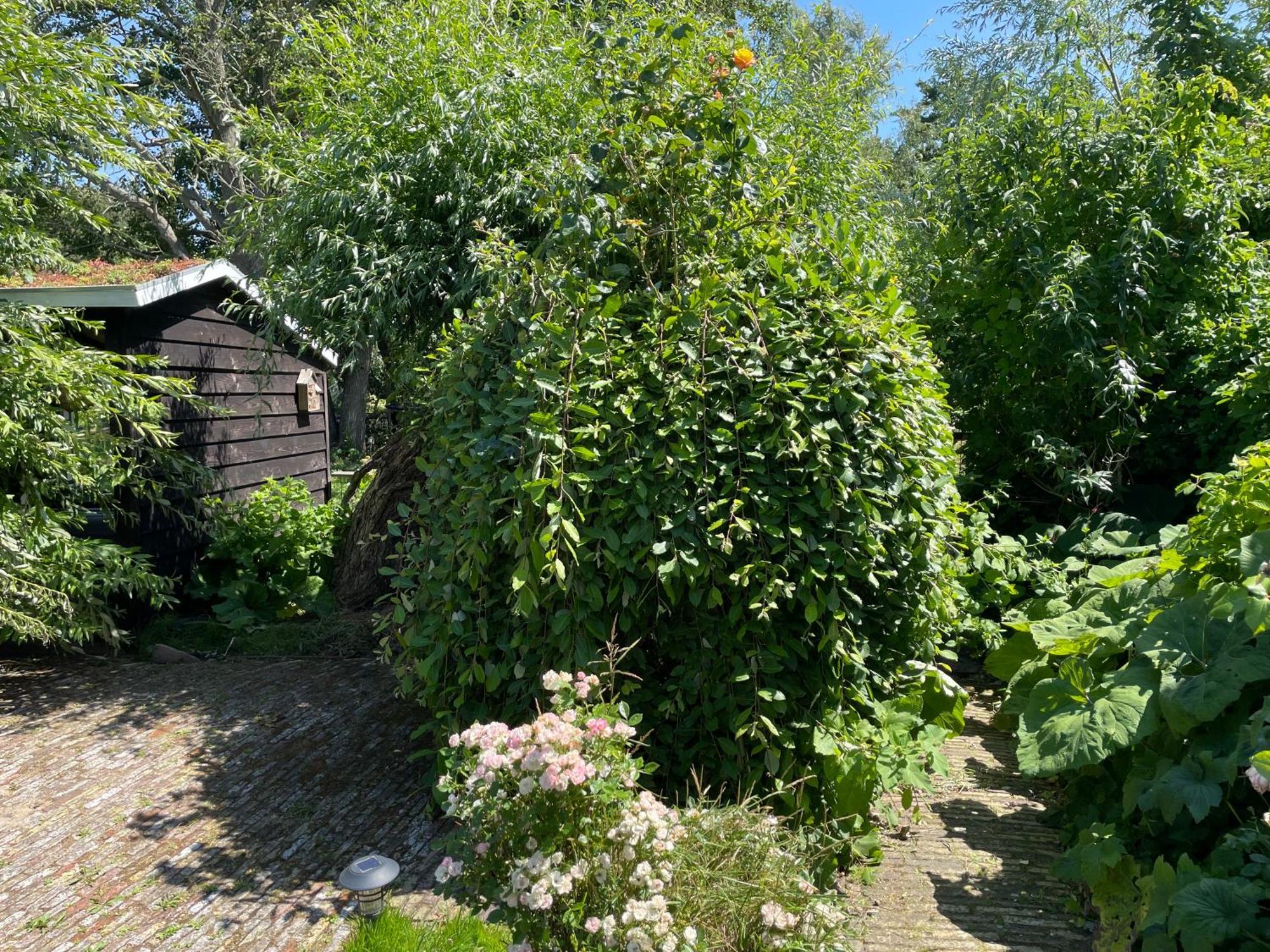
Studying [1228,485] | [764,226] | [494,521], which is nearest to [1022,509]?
[1228,485]

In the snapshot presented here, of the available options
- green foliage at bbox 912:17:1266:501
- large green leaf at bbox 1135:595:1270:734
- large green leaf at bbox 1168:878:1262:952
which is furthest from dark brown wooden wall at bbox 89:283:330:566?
large green leaf at bbox 1168:878:1262:952

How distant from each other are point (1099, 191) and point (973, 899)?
4.20 meters

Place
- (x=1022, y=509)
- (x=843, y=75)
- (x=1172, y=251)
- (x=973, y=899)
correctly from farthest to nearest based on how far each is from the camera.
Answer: (x=843, y=75) < (x=1022, y=509) < (x=1172, y=251) < (x=973, y=899)

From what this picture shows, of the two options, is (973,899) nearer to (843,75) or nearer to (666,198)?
(666,198)

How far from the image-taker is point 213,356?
289 inches

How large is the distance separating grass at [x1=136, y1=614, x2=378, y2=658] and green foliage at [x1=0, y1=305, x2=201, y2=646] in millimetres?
531

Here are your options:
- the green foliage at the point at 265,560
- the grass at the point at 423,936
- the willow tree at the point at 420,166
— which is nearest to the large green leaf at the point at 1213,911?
the grass at the point at 423,936

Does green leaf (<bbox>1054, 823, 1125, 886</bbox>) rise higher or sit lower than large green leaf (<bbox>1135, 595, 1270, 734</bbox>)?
lower

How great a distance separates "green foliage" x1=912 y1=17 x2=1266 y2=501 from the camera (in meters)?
4.92

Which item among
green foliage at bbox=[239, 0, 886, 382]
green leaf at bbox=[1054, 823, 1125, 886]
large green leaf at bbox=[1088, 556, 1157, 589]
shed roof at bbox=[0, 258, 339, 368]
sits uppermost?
green foliage at bbox=[239, 0, 886, 382]

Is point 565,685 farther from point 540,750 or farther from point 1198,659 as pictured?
point 1198,659

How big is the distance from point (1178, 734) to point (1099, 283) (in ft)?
10.6

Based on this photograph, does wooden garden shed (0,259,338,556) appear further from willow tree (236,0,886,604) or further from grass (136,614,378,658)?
willow tree (236,0,886,604)

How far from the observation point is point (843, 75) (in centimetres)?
627
